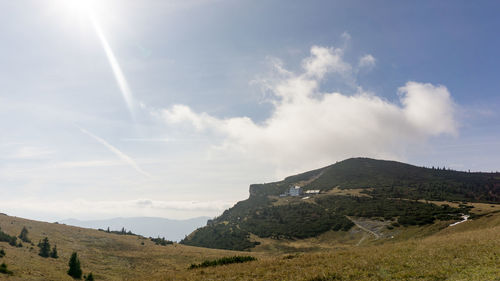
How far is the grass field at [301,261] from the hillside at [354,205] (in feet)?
74.3

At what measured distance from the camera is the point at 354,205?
88.7 m

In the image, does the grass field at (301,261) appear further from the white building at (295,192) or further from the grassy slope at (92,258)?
the white building at (295,192)

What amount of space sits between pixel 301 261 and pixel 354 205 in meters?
74.3

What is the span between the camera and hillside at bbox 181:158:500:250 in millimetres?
70938

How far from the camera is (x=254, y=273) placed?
1827 centimetres

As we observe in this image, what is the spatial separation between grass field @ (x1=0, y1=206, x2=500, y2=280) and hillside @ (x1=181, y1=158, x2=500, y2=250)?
74.3 ft

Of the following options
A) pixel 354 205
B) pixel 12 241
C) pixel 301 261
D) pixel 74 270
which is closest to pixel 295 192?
pixel 354 205

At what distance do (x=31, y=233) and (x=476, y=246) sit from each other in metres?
60.6

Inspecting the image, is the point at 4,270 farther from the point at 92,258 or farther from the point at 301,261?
the point at 301,261

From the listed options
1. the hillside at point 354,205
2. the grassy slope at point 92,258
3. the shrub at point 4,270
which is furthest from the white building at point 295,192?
the shrub at point 4,270

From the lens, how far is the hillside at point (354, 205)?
70.9 meters

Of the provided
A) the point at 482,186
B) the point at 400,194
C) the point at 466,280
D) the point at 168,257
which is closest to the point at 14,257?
the point at 168,257

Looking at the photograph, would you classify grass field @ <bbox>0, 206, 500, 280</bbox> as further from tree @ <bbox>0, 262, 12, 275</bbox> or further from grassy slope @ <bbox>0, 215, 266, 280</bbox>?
tree @ <bbox>0, 262, 12, 275</bbox>

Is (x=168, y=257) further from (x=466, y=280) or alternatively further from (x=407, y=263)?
(x=466, y=280)
